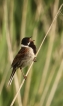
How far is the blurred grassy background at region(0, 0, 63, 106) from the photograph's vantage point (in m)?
2.14

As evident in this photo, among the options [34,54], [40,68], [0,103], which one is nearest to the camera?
[0,103]

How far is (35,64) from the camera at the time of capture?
2.28m

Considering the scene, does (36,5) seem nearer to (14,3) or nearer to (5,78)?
(14,3)

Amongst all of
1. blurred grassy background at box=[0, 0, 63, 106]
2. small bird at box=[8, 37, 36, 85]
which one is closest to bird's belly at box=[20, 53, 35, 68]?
small bird at box=[8, 37, 36, 85]

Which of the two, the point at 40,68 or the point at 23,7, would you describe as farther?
the point at 23,7

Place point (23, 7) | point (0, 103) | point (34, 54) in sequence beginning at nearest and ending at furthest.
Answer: point (0, 103)
point (34, 54)
point (23, 7)

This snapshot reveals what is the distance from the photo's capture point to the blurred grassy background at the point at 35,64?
7.02 feet

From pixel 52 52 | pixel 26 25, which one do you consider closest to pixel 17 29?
pixel 26 25

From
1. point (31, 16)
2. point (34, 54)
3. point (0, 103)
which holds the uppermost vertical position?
point (31, 16)

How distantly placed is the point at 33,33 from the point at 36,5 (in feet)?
1.18

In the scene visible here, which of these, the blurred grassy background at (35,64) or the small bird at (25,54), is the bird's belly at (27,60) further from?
the blurred grassy background at (35,64)

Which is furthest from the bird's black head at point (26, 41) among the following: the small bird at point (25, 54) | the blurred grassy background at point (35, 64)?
the blurred grassy background at point (35, 64)

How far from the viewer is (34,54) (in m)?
2.05

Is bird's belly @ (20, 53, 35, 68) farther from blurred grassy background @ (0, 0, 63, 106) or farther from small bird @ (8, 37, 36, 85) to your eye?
blurred grassy background @ (0, 0, 63, 106)
